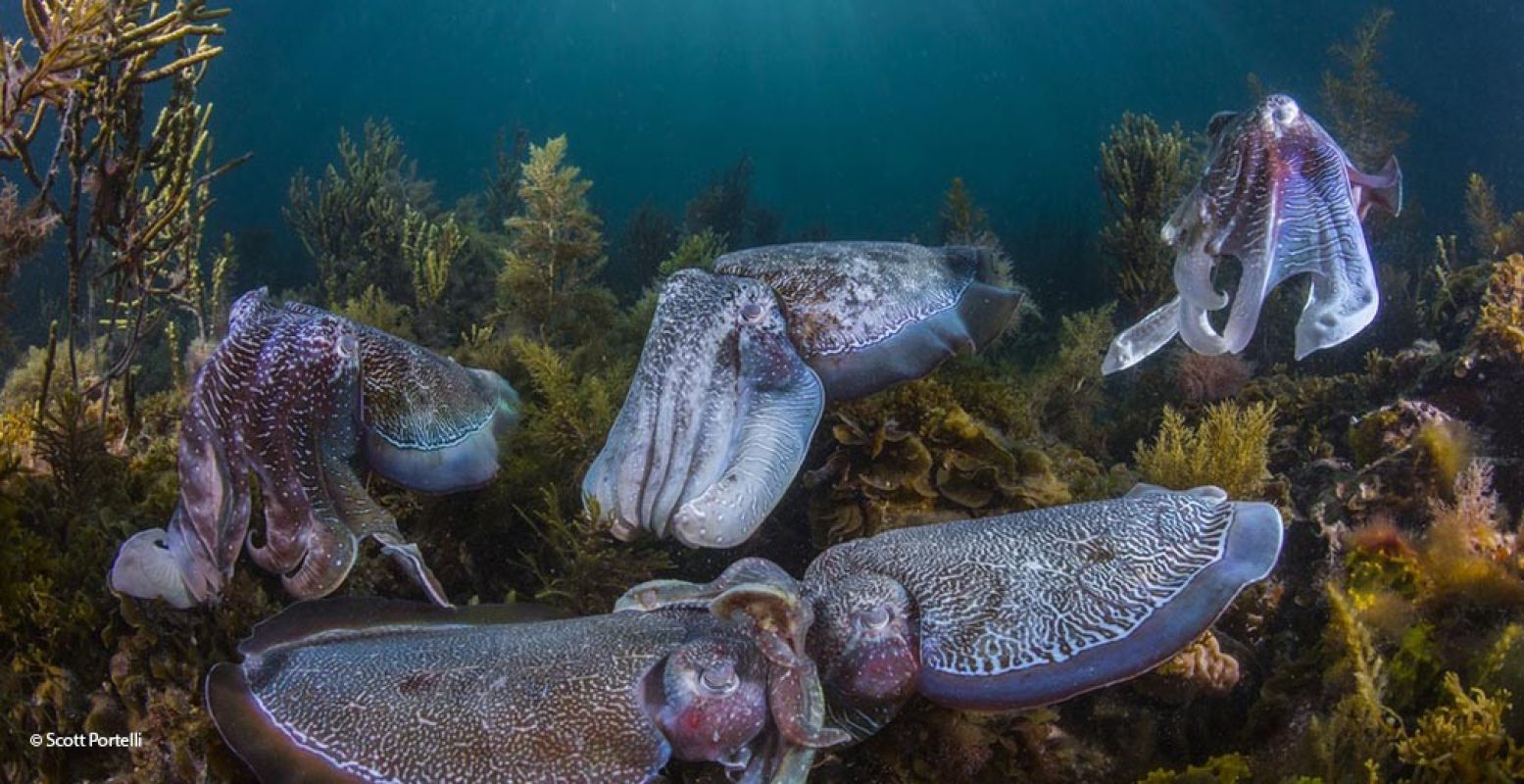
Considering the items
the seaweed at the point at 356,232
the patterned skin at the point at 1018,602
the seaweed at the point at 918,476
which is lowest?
the seaweed at the point at 356,232

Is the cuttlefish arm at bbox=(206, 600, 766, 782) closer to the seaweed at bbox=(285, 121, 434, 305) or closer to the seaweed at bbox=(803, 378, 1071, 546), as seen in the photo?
the seaweed at bbox=(803, 378, 1071, 546)

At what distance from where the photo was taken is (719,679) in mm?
Answer: 2148

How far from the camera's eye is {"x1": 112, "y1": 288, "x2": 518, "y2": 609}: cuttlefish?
8.84 ft

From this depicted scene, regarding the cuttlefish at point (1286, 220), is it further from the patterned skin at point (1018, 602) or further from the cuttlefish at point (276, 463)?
the cuttlefish at point (276, 463)

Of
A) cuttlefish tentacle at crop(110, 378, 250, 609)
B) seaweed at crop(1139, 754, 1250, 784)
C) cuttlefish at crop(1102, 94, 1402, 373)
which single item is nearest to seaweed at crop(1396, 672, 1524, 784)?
seaweed at crop(1139, 754, 1250, 784)

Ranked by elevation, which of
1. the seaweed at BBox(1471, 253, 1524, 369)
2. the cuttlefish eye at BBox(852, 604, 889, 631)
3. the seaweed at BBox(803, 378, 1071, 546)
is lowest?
the seaweed at BBox(1471, 253, 1524, 369)

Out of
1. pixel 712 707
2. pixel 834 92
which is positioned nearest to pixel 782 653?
pixel 712 707

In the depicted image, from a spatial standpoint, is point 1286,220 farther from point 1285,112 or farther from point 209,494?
point 209,494

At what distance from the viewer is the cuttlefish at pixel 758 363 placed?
2977mm

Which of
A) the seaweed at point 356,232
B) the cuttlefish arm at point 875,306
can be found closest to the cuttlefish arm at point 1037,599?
the cuttlefish arm at point 875,306

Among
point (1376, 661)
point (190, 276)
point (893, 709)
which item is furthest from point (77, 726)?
point (1376, 661)

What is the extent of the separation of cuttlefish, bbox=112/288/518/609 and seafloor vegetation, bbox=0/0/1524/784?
0.30 metres

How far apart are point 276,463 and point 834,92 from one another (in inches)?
5210

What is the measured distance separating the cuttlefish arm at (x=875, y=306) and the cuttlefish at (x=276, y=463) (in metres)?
1.72
